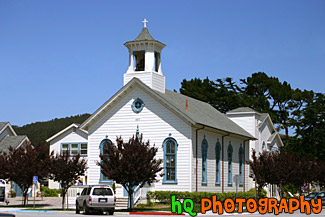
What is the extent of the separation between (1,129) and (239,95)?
127ft

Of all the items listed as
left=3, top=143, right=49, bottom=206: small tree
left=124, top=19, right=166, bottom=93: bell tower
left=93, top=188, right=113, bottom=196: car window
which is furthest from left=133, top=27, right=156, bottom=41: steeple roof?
left=93, top=188, right=113, bottom=196: car window

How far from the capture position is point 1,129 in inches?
2431

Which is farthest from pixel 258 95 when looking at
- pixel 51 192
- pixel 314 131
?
pixel 51 192

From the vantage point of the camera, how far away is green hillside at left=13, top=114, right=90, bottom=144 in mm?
113250

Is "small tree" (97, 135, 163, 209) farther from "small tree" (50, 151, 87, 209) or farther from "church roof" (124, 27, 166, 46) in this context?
"church roof" (124, 27, 166, 46)

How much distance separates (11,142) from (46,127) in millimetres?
59842

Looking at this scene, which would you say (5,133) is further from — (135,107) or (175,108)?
(175,108)

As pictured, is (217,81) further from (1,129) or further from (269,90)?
(1,129)

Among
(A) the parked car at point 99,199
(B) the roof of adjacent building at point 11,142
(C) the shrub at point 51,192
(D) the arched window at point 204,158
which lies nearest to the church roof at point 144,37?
(D) the arched window at point 204,158

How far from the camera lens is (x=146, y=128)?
40.3 metres

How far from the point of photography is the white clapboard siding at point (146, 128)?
38.5m

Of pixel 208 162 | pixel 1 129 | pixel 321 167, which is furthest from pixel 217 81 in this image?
pixel 208 162

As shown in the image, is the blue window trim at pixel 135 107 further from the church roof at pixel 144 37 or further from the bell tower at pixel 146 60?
the church roof at pixel 144 37

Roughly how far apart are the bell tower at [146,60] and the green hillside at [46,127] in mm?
71401
